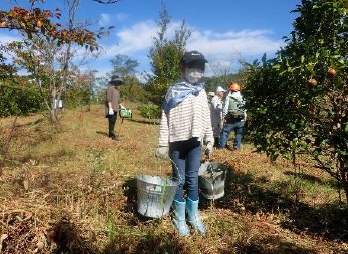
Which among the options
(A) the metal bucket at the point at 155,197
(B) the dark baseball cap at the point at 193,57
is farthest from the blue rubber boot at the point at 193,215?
(B) the dark baseball cap at the point at 193,57

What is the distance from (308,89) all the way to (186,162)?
4.81 feet

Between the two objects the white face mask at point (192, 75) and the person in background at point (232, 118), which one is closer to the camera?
the white face mask at point (192, 75)

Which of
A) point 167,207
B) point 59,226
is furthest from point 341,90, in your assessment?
point 59,226

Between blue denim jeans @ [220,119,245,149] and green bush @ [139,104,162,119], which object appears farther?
green bush @ [139,104,162,119]

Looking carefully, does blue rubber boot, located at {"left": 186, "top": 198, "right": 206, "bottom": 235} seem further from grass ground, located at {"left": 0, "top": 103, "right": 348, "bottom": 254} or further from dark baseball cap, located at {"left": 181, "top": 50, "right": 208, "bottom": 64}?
dark baseball cap, located at {"left": 181, "top": 50, "right": 208, "bottom": 64}

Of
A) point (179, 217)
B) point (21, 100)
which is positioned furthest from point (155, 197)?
point (21, 100)

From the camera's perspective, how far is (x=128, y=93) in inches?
1486

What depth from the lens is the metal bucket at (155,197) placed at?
3.74 metres

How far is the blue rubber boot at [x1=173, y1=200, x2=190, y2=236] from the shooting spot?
387 centimetres

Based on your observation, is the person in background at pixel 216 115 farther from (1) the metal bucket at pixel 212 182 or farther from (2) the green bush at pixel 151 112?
(2) the green bush at pixel 151 112

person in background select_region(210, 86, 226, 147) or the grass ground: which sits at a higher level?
person in background select_region(210, 86, 226, 147)

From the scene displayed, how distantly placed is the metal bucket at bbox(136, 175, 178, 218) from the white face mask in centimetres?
107

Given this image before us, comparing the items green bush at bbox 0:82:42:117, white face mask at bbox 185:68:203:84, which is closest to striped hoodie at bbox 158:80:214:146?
white face mask at bbox 185:68:203:84

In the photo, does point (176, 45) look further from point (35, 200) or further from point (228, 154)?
point (35, 200)
